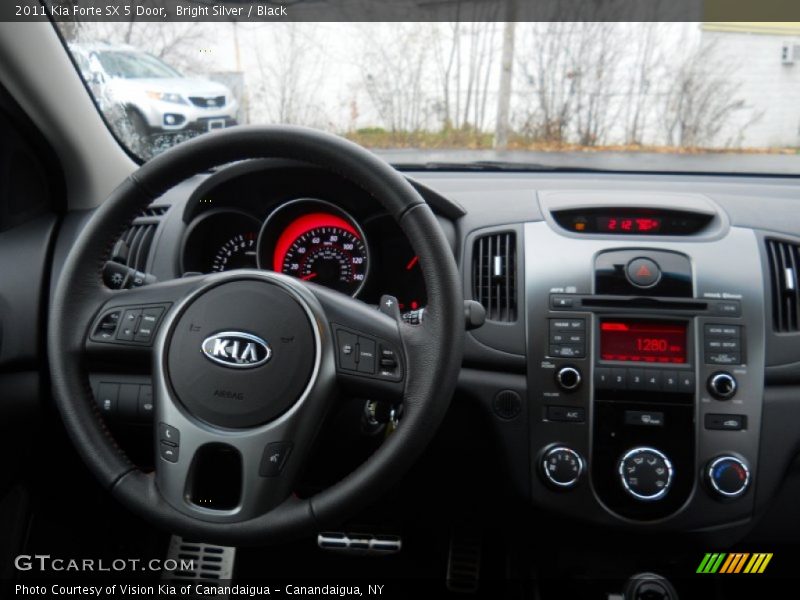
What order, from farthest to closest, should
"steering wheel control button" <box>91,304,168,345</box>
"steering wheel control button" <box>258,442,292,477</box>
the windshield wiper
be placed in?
the windshield wiper
"steering wheel control button" <box>91,304,168,345</box>
"steering wheel control button" <box>258,442,292,477</box>

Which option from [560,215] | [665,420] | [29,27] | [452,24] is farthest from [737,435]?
[29,27]

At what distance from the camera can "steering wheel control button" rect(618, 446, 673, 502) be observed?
6.34 feet

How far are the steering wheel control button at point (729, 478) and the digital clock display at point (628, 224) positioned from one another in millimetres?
644

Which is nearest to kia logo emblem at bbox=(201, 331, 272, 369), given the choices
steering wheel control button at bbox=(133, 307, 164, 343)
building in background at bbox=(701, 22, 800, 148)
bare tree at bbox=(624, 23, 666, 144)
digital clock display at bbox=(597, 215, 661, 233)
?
steering wheel control button at bbox=(133, 307, 164, 343)

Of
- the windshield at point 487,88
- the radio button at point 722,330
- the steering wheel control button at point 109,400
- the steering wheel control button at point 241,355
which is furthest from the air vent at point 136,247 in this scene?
the radio button at point 722,330

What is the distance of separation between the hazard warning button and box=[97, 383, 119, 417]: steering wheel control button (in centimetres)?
133

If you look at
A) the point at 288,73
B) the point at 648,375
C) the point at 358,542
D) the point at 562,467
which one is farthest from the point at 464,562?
the point at 288,73

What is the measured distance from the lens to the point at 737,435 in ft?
6.31

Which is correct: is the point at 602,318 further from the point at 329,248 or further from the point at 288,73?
the point at 288,73

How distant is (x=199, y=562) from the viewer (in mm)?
2459

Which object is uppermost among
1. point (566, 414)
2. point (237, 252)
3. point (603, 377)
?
point (237, 252)

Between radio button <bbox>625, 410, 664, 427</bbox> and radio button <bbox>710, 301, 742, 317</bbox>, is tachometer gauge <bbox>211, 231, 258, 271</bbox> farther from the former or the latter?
radio button <bbox>710, 301, 742, 317</bbox>

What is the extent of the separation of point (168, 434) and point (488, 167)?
1407 millimetres

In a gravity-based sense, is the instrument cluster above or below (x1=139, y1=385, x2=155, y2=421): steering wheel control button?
above
